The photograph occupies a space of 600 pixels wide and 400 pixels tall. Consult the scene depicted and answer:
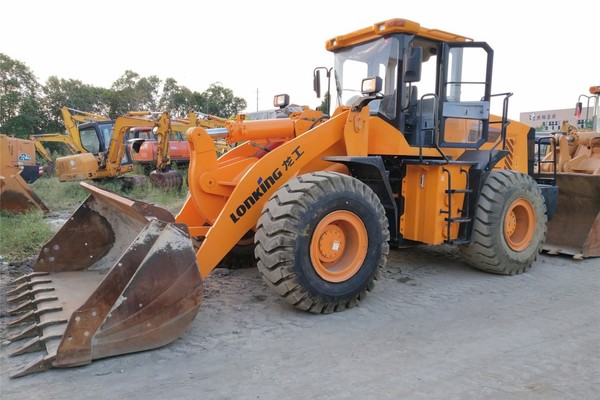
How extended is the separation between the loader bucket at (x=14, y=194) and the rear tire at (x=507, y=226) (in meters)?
8.07

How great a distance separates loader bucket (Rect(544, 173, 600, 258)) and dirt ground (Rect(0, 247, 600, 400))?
1487 mm

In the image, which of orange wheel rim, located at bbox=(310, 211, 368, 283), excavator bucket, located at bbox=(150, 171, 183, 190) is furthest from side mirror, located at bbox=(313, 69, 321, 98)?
excavator bucket, located at bbox=(150, 171, 183, 190)

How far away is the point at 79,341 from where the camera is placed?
293 centimetres

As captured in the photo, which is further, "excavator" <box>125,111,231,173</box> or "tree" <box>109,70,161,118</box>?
"tree" <box>109,70,161,118</box>

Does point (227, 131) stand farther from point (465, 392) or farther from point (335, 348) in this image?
point (465, 392)

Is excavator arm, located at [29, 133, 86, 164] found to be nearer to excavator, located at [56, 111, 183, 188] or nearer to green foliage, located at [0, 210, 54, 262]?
excavator, located at [56, 111, 183, 188]

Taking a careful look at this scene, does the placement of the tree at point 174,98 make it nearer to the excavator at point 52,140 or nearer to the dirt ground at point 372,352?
the excavator at point 52,140

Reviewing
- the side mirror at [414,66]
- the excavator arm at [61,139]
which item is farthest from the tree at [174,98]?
the side mirror at [414,66]

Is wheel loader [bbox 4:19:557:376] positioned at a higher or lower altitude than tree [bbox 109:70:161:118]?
lower

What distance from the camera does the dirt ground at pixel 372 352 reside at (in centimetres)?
277

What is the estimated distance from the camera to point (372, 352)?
3.30 metres

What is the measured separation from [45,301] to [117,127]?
10519 mm

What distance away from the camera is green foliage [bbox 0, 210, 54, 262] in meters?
5.73

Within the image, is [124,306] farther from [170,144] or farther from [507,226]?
[170,144]
